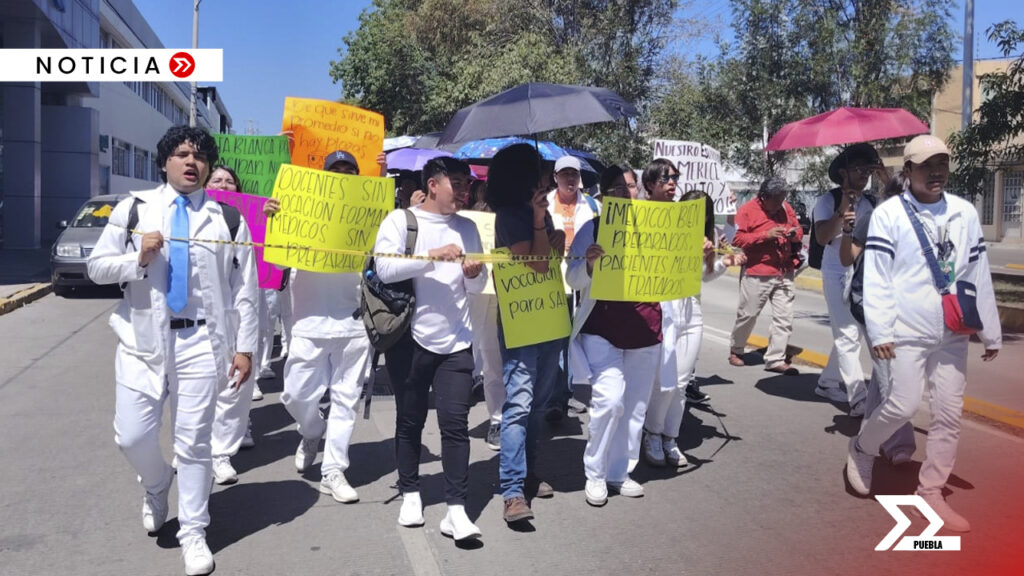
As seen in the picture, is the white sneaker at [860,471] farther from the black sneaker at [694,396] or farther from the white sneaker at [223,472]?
the white sneaker at [223,472]

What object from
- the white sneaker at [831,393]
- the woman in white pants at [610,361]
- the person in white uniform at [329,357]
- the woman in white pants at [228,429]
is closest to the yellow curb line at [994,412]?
the white sneaker at [831,393]

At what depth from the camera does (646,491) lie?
537cm

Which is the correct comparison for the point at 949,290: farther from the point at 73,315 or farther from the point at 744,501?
the point at 73,315

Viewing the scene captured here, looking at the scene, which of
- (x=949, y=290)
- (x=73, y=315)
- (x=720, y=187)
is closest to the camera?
(x=949, y=290)

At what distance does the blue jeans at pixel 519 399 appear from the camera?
481cm

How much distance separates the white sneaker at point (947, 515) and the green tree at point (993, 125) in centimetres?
760

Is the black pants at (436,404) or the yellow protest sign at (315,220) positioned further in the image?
the yellow protest sign at (315,220)

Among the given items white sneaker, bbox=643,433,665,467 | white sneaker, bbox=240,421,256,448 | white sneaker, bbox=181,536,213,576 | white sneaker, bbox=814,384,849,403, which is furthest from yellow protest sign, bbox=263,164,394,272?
white sneaker, bbox=814,384,849,403

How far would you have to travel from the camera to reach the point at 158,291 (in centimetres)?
420

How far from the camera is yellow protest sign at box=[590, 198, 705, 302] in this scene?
498 centimetres

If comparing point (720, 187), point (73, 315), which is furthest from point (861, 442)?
point (73, 315)

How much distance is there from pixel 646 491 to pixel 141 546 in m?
2.77

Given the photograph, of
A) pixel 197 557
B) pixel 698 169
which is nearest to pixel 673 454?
pixel 197 557

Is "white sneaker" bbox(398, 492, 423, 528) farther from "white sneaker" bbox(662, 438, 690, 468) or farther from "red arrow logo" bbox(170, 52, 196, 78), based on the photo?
"red arrow logo" bbox(170, 52, 196, 78)
